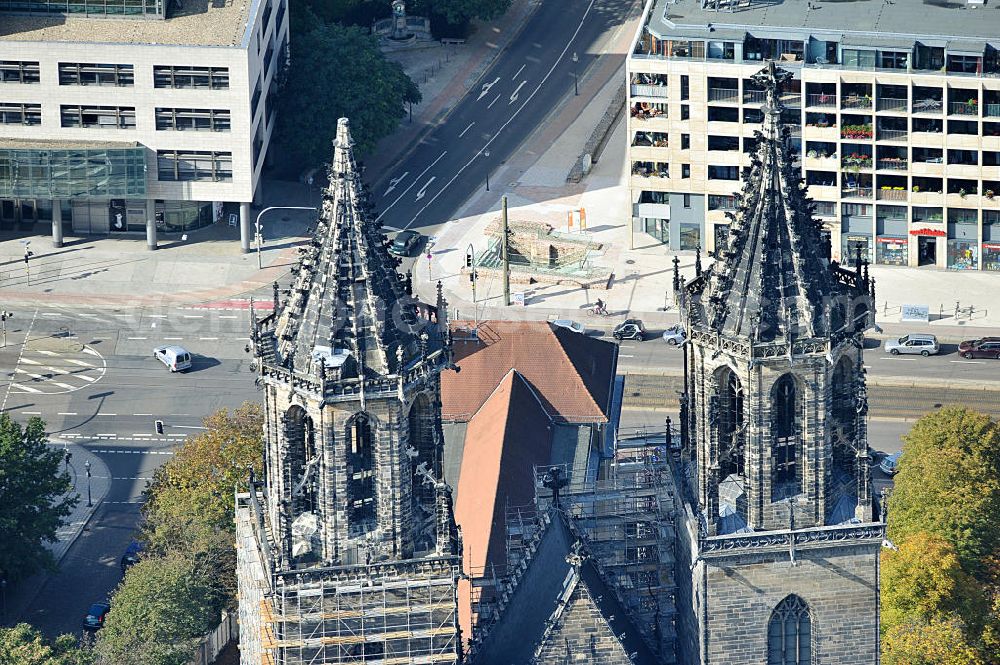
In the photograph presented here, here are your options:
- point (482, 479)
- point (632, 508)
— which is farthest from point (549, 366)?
point (632, 508)

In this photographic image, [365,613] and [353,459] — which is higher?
[353,459]

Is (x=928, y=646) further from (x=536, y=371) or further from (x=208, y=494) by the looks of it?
(x=208, y=494)

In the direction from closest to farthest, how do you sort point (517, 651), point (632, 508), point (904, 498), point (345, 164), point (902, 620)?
point (345, 164) → point (517, 651) → point (632, 508) → point (902, 620) → point (904, 498)

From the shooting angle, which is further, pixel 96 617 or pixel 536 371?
pixel 96 617

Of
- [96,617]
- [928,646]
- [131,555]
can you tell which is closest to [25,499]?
[96,617]

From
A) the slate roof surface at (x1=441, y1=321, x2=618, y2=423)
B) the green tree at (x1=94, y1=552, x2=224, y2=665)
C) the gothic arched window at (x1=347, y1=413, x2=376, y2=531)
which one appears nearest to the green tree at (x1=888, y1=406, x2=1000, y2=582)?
the slate roof surface at (x1=441, y1=321, x2=618, y2=423)

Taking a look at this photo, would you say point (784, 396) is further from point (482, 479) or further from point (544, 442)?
point (544, 442)

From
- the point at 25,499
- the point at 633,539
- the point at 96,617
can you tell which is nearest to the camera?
the point at 633,539
